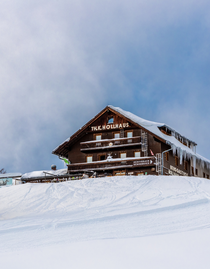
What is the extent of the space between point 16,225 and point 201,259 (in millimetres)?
8211

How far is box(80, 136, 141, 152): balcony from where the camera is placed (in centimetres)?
3250

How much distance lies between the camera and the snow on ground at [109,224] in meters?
8.42

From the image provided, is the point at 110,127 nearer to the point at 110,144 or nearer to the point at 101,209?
the point at 110,144

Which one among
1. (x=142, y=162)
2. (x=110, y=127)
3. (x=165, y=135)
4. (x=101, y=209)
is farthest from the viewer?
(x=110, y=127)

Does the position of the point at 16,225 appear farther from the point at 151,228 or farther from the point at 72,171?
the point at 72,171

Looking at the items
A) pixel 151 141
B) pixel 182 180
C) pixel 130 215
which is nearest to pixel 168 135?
pixel 151 141

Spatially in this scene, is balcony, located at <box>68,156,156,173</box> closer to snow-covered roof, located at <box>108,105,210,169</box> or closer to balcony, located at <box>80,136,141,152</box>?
balcony, located at <box>80,136,141,152</box>

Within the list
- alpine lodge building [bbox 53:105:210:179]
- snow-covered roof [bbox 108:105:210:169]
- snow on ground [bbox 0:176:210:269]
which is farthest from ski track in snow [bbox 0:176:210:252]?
snow-covered roof [bbox 108:105:210:169]

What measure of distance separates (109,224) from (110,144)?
2051 centimetres

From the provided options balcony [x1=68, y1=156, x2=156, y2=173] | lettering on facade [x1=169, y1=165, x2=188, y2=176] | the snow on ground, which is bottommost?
the snow on ground

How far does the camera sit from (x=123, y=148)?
33125mm

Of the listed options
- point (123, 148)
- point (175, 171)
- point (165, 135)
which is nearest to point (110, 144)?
point (123, 148)

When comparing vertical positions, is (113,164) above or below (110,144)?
below

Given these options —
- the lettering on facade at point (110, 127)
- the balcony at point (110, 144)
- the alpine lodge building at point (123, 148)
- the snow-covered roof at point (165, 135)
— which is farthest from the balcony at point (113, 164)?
the lettering on facade at point (110, 127)
